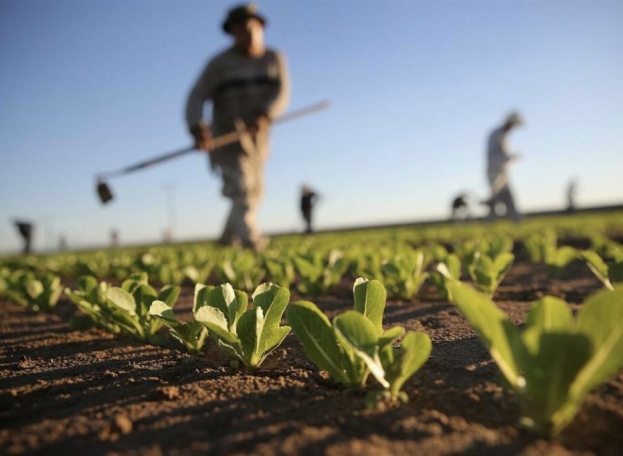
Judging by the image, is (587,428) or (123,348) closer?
(587,428)

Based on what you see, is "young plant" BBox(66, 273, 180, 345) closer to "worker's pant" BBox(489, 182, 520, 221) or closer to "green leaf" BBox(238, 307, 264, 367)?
"green leaf" BBox(238, 307, 264, 367)

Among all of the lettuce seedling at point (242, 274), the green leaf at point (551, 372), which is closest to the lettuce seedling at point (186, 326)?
the green leaf at point (551, 372)

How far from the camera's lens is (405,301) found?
7.30 feet

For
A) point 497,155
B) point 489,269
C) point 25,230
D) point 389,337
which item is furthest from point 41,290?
point 25,230

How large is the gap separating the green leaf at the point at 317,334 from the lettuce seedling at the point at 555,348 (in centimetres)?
34

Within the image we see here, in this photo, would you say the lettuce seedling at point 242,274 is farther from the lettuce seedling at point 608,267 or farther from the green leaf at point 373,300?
the lettuce seedling at point 608,267

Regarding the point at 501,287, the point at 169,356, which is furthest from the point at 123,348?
the point at 501,287

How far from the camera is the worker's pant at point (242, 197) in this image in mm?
5910

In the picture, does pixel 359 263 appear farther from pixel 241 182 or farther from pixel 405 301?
pixel 241 182

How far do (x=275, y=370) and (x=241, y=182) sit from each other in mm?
4894

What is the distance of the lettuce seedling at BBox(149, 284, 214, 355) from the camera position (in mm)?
1188

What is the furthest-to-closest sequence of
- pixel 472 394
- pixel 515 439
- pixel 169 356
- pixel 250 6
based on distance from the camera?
pixel 250 6 < pixel 169 356 < pixel 472 394 < pixel 515 439

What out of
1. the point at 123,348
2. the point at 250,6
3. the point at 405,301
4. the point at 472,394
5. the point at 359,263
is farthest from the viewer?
the point at 250,6

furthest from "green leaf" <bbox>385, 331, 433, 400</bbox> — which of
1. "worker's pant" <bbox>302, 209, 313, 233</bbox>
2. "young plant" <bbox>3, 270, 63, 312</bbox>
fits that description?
"worker's pant" <bbox>302, 209, 313, 233</bbox>
